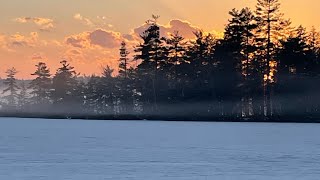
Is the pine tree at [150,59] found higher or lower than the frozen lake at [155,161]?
higher

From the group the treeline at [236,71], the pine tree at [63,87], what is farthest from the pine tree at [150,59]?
the pine tree at [63,87]

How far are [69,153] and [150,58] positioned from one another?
147 feet

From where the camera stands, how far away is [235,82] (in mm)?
53312

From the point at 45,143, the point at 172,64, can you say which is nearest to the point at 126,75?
the point at 172,64

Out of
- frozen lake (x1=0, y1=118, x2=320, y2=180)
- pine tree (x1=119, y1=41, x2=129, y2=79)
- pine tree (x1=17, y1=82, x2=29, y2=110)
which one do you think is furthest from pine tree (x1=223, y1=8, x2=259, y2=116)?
pine tree (x1=17, y1=82, x2=29, y2=110)

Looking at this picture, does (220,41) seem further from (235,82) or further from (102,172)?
(102,172)

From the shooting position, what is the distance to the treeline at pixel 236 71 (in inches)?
1987

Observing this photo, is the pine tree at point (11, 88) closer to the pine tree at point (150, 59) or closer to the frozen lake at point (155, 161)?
the pine tree at point (150, 59)

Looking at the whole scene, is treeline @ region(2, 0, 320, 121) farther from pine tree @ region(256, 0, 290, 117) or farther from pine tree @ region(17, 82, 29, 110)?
pine tree @ region(17, 82, 29, 110)

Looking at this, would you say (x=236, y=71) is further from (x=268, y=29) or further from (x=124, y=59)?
(x=124, y=59)

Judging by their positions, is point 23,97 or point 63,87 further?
point 23,97

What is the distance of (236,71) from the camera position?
5372cm

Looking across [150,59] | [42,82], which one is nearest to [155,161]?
[150,59]

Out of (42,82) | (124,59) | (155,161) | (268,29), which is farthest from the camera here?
(42,82)
